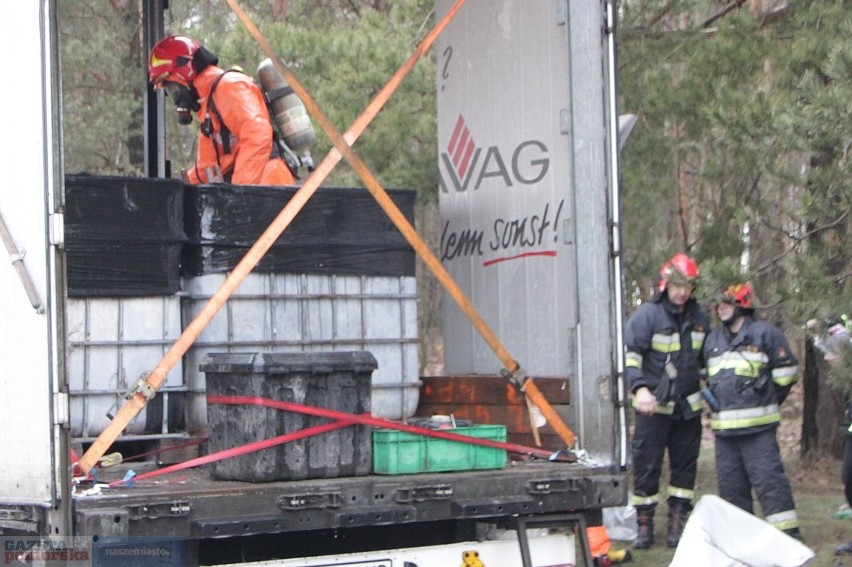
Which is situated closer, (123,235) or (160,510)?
(160,510)

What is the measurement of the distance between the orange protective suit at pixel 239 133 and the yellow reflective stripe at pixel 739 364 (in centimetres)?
294

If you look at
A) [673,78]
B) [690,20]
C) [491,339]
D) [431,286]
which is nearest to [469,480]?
[491,339]

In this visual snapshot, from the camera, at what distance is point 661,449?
337 inches

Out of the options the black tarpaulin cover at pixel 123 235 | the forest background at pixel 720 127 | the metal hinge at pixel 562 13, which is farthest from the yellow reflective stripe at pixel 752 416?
the black tarpaulin cover at pixel 123 235

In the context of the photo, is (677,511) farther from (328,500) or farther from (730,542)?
(328,500)

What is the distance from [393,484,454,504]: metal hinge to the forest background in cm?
201

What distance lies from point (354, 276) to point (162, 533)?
1.69m

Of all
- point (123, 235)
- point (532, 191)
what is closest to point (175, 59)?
point (123, 235)

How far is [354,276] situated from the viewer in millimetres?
5777

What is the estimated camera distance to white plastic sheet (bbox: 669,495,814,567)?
6.54 metres

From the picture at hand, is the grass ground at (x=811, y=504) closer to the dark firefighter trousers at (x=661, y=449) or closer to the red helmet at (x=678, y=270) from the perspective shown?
the dark firefighter trousers at (x=661, y=449)

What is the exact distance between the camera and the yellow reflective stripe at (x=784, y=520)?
7.88 metres

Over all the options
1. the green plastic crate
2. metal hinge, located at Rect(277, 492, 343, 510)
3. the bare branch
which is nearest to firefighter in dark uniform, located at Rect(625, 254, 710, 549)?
the bare branch

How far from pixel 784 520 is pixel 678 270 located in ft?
5.33
